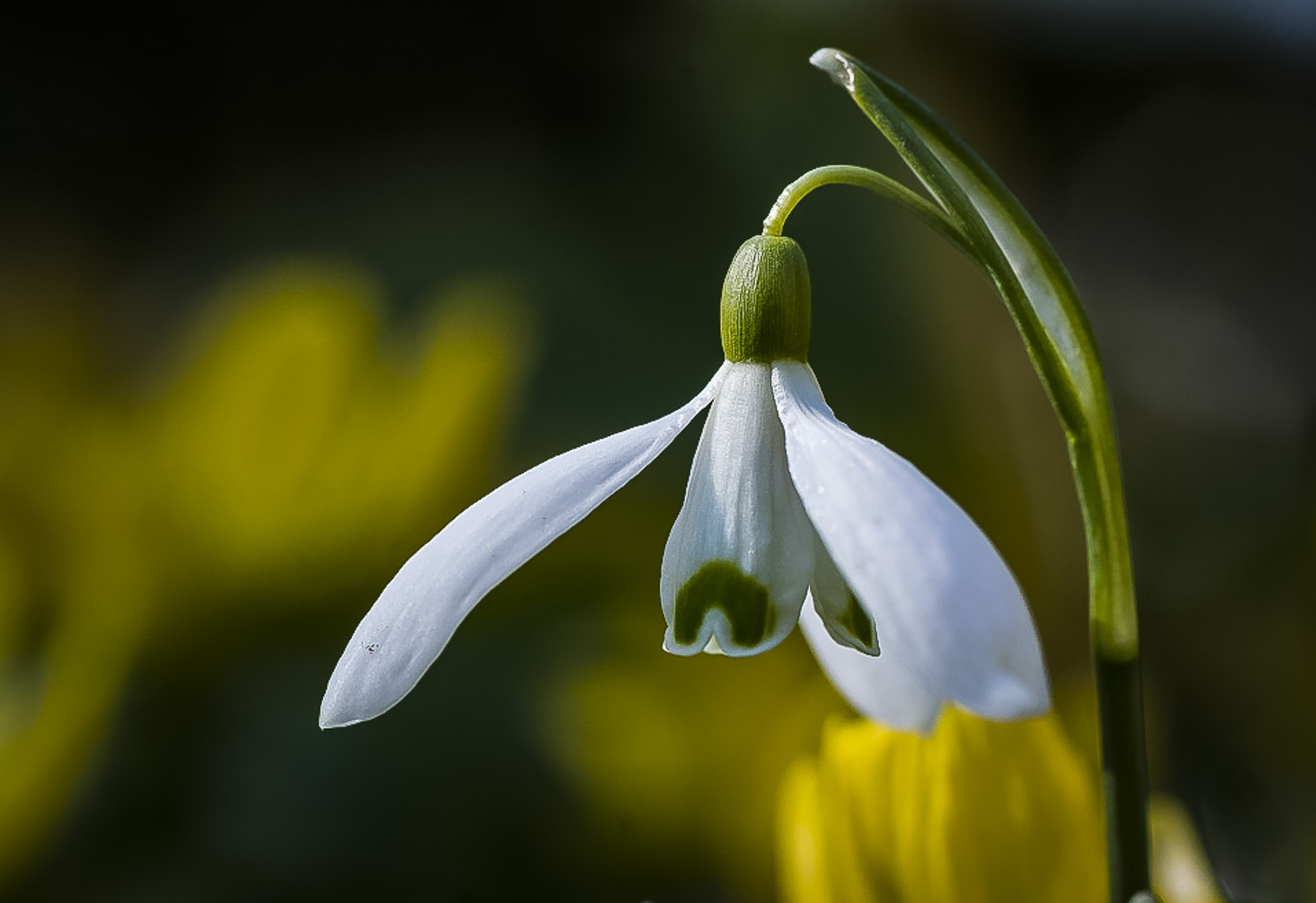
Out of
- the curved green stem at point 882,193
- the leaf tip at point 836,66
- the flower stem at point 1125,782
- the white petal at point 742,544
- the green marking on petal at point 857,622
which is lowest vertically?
the flower stem at point 1125,782

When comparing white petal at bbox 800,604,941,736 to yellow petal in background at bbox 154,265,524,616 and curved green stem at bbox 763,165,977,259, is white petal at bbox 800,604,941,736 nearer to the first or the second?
curved green stem at bbox 763,165,977,259

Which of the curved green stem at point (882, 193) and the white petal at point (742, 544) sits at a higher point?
the curved green stem at point (882, 193)

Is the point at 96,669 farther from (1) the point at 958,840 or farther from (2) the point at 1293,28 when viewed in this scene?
(2) the point at 1293,28

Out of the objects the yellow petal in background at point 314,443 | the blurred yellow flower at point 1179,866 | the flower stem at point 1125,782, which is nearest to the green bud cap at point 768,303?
the flower stem at point 1125,782

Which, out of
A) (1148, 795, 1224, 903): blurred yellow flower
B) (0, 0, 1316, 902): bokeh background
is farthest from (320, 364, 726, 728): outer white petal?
(0, 0, 1316, 902): bokeh background

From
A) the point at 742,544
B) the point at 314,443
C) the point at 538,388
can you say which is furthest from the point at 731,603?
the point at 538,388

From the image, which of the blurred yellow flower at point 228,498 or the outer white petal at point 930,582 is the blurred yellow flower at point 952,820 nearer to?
the outer white petal at point 930,582

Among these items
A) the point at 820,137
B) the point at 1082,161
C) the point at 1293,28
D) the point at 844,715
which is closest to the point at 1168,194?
the point at 1082,161
